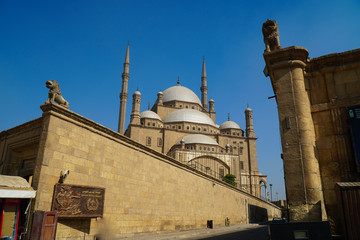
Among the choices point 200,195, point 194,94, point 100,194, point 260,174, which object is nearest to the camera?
point 100,194

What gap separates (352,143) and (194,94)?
1982 inches

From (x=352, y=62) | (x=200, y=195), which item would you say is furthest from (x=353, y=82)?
(x=200, y=195)

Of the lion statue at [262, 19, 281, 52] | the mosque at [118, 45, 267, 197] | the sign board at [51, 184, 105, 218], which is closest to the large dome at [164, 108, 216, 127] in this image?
the mosque at [118, 45, 267, 197]

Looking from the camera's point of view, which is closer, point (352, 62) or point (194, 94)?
point (352, 62)

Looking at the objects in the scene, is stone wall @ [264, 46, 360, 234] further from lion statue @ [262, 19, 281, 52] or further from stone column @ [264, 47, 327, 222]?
lion statue @ [262, 19, 281, 52]

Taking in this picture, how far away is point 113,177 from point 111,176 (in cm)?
11

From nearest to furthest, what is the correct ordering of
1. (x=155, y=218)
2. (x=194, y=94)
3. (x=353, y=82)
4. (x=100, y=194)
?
(x=353, y=82), (x=100, y=194), (x=155, y=218), (x=194, y=94)

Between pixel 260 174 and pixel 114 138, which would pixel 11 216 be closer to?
pixel 114 138

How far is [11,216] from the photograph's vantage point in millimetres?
6609

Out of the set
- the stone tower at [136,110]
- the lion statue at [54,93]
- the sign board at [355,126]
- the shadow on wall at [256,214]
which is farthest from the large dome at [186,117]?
the sign board at [355,126]

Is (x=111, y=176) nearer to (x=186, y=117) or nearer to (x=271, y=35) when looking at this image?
(x=271, y=35)

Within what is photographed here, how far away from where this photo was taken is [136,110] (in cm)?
4281

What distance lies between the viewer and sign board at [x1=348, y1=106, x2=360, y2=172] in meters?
6.64

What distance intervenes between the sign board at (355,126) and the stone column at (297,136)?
92 cm
